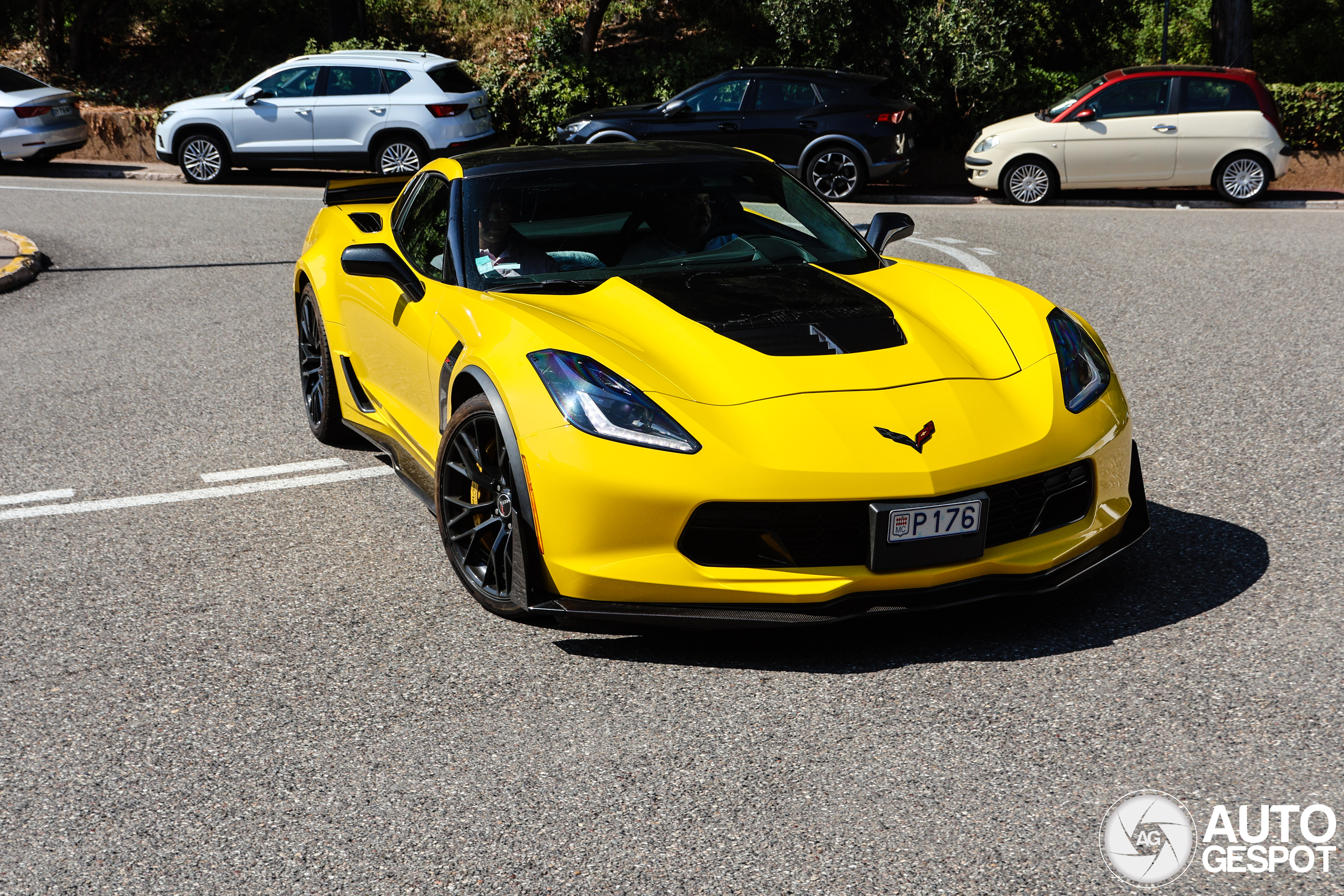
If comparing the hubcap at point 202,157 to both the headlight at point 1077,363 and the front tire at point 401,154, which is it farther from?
the headlight at point 1077,363

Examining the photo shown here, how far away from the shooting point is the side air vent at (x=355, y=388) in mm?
5320

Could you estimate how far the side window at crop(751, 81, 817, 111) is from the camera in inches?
608

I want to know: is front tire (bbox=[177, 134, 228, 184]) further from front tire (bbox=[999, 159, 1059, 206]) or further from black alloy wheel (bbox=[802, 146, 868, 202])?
front tire (bbox=[999, 159, 1059, 206])

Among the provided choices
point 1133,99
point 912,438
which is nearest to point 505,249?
point 912,438

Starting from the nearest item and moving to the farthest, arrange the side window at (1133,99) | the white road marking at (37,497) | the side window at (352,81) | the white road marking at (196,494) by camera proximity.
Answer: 1. the white road marking at (196,494)
2. the white road marking at (37,497)
3. the side window at (1133,99)
4. the side window at (352,81)

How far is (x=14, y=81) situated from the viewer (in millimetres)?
18359

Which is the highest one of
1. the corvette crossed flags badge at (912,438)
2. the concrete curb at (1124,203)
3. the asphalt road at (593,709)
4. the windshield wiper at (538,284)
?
the windshield wiper at (538,284)

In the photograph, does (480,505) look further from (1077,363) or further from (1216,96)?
(1216,96)

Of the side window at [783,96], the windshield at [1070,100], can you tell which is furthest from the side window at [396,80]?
the windshield at [1070,100]

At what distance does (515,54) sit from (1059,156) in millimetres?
10242

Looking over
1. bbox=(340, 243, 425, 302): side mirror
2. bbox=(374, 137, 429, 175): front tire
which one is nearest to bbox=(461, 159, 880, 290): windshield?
bbox=(340, 243, 425, 302): side mirror

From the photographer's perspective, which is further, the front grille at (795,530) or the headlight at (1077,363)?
the headlight at (1077,363)

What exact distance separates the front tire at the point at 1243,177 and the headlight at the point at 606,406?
13564 millimetres

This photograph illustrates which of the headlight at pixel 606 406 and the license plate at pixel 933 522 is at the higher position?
the headlight at pixel 606 406
